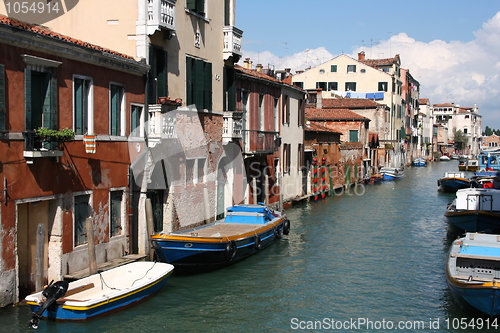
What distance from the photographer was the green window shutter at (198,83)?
14969 mm

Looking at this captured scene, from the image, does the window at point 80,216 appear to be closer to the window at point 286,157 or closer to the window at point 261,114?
the window at point 261,114

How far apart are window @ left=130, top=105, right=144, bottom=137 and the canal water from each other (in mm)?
3289

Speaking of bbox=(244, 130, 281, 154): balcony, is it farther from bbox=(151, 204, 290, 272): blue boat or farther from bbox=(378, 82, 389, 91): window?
bbox=(378, 82, 389, 91): window

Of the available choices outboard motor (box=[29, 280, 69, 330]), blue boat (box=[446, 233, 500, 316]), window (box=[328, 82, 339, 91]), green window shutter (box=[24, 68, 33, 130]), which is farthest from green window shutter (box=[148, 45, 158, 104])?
window (box=[328, 82, 339, 91])

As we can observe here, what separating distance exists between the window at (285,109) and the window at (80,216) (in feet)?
43.6

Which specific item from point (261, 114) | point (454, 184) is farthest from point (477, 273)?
point (454, 184)

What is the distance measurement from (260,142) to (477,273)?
975cm

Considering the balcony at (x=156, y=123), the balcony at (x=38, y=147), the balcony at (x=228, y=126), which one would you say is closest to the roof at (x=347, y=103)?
the balcony at (x=228, y=126)

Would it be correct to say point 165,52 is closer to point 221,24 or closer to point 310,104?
point 221,24

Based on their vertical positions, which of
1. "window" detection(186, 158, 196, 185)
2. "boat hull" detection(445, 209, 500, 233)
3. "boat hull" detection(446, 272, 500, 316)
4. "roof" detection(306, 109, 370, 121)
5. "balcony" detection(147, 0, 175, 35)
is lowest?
"boat hull" detection(446, 272, 500, 316)

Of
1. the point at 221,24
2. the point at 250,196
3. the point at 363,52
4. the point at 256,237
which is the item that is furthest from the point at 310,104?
the point at 256,237

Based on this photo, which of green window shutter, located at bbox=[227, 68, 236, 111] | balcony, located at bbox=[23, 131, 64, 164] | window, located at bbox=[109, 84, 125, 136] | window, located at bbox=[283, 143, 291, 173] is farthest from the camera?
window, located at bbox=[283, 143, 291, 173]

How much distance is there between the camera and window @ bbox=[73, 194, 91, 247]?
10.9 metres

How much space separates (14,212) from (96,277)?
1.93 metres
